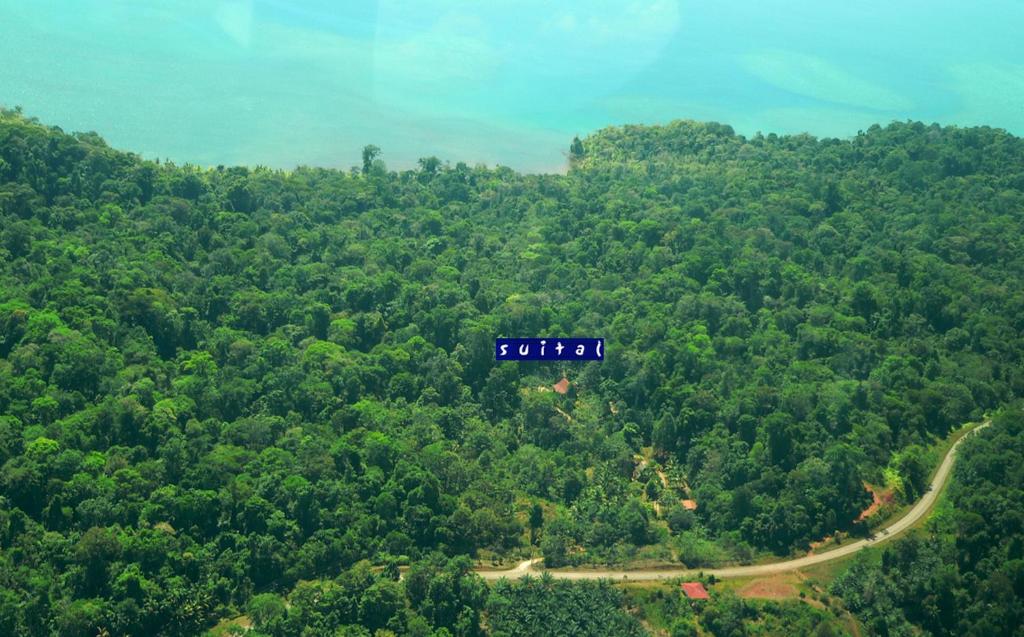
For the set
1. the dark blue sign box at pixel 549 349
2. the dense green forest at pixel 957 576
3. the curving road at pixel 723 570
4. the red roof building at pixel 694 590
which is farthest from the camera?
the dark blue sign box at pixel 549 349

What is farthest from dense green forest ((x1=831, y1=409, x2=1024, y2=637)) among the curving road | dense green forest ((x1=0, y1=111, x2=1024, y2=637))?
the curving road

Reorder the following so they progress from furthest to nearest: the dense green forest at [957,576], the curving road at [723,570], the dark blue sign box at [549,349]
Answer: the dark blue sign box at [549,349] < the curving road at [723,570] < the dense green forest at [957,576]

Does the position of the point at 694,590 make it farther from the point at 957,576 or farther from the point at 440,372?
the point at 440,372

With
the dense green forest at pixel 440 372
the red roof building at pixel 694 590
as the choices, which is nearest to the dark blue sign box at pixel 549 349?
the dense green forest at pixel 440 372

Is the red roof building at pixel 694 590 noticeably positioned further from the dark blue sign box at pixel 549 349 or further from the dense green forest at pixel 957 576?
the dark blue sign box at pixel 549 349

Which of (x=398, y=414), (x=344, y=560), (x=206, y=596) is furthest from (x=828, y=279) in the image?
(x=206, y=596)

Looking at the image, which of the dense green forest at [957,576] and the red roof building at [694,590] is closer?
the dense green forest at [957,576]

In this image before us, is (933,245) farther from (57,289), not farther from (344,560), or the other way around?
(57,289)
